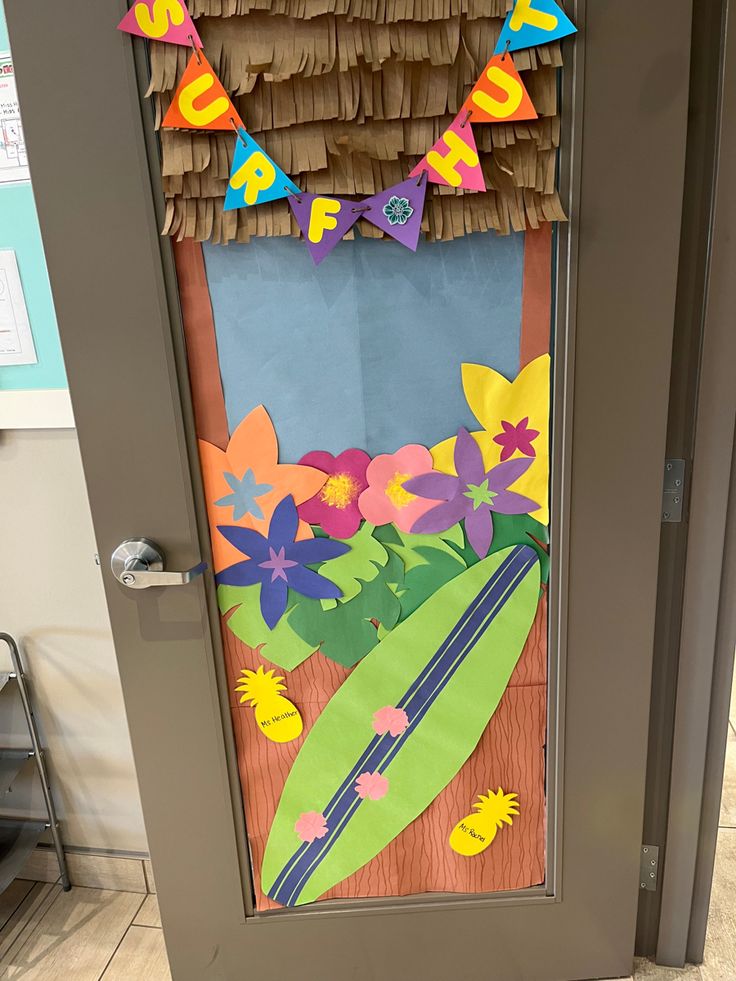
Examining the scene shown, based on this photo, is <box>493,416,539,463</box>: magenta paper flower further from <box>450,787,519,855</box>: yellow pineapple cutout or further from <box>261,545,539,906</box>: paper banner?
<box>450,787,519,855</box>: yellow pineapple cutout

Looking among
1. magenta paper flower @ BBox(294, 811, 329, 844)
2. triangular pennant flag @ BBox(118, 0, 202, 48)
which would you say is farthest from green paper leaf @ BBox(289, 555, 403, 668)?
triangular pennant flag @ BBox(118, 0, 202, 48)

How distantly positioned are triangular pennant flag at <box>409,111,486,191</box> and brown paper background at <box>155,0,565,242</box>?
15 mm

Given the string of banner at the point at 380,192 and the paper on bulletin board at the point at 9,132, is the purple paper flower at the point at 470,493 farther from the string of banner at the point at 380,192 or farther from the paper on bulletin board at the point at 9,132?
the paper on bulletin board at the point at 9,132

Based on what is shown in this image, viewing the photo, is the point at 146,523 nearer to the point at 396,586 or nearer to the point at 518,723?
the point at 396,586

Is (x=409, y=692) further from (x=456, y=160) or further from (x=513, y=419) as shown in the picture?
(x=456, y=160)

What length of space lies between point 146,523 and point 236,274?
429 mm

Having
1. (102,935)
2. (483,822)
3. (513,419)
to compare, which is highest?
(513,419)

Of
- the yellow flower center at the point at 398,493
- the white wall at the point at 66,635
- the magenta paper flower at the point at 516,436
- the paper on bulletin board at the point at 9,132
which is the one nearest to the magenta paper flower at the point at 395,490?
the yellow flower center at the point at 398,493

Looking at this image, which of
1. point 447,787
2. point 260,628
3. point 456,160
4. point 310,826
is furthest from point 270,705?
point 456,160

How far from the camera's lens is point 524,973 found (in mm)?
1499

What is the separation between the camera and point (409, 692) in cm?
133

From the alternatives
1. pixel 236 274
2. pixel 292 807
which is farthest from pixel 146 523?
pixel 292 807

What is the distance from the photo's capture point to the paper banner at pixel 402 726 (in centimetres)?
129

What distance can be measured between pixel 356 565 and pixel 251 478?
0.23m
